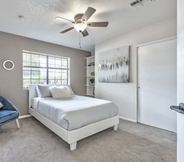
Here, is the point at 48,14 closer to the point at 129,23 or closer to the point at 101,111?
the point at 129,23

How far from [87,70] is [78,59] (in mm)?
633

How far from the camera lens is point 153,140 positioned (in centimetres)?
217

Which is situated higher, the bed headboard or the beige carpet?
the bed headboard

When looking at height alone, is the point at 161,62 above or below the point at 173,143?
above

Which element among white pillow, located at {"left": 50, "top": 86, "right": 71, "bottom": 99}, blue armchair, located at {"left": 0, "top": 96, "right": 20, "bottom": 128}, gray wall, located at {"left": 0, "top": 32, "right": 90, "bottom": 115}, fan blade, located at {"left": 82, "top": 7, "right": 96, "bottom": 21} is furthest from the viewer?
white pillow, located at {"left": 50, "top": 86, "right": 71, "bottom": 99}

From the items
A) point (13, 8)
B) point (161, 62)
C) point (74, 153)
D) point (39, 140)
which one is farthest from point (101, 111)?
point (13, 8)

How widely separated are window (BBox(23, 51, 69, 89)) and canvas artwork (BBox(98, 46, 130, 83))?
1530mm

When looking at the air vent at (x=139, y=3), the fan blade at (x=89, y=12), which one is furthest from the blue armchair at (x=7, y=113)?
the air vent at (x=139, y=3)

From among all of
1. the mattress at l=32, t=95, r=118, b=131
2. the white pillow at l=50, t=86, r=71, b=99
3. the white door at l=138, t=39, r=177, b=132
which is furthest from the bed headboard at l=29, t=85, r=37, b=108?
the white door at l=138, t=39, r=177, b=132

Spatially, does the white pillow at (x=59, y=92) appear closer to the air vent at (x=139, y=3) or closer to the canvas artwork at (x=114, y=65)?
the canvas artwork at (x=114, y=65)

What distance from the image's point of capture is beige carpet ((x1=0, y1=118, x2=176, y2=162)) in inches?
65.7

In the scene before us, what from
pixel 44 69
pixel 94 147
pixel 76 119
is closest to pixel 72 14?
pixel 76 119

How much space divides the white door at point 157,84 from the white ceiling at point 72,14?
26.6 inches

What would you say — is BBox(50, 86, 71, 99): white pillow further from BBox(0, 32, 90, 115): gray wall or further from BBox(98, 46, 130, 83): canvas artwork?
BBox(98, 46, 130, 83): canvas artwork
